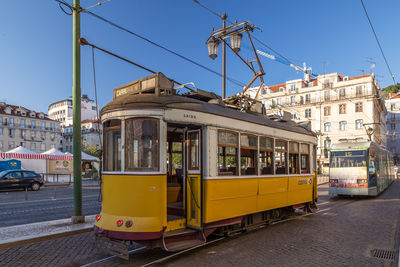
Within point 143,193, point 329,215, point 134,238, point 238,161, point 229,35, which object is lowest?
point 329,215

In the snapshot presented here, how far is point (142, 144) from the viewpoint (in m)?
5.94

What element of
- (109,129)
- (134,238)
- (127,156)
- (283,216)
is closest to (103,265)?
(134,238)

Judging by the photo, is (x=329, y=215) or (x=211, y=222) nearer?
(x=211, y=222)

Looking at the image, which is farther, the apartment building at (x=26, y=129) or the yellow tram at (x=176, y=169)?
the apartment building at (x=26, y=129)

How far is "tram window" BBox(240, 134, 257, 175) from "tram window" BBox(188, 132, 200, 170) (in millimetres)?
1341

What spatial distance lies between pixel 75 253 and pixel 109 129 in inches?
104

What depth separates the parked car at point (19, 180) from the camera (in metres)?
21.4

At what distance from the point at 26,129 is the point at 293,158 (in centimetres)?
7577

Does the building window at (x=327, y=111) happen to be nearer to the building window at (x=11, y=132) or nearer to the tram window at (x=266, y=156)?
the tram window at (x=266, y=156)

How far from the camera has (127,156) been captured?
591cm

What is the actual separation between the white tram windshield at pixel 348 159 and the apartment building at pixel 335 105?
31.8 meters

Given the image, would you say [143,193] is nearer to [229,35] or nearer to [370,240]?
[370,240]

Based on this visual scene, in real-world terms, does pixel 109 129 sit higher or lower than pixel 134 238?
higher

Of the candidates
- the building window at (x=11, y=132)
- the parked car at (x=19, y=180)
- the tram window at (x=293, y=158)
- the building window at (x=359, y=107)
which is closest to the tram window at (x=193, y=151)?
the tram window at (x=293, y=158)
